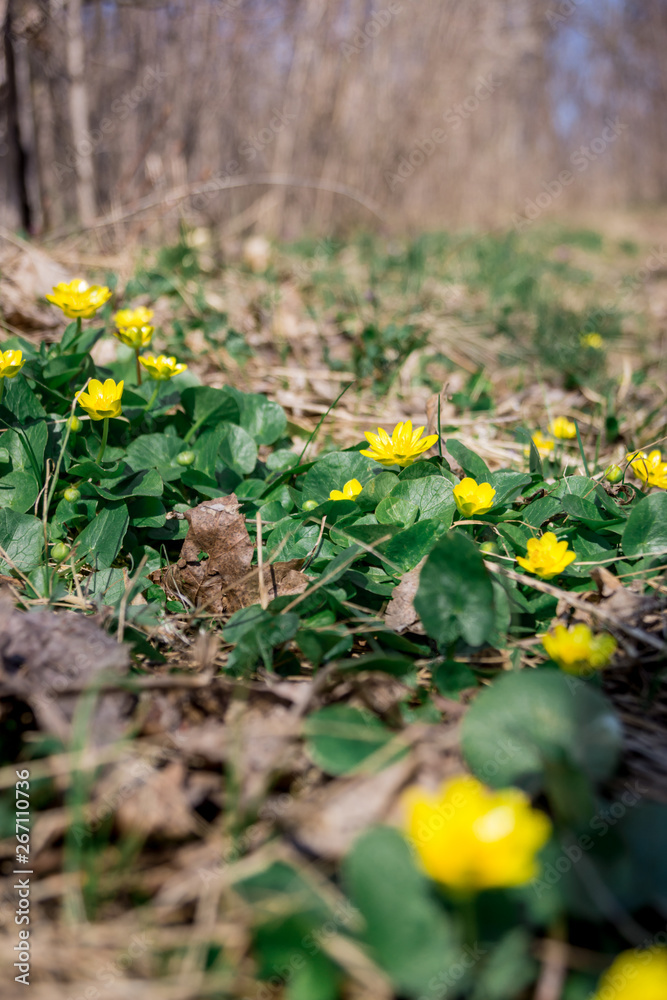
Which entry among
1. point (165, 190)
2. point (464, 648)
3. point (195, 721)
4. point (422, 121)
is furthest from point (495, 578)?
point (422, 121)

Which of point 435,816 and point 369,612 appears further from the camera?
point 369,612

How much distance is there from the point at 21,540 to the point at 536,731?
978 millimetres

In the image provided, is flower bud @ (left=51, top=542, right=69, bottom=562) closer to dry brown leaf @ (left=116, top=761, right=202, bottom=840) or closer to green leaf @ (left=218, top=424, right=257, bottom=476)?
green leaf @ (left=218, top=424, right=257, bottom=476)

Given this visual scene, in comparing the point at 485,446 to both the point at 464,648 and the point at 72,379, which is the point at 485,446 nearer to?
the point at 464,648

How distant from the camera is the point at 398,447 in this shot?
1.35 meters

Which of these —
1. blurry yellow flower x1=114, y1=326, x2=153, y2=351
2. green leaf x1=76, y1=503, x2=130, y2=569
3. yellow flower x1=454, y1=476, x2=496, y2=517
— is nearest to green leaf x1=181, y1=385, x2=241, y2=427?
blurry yellow flower x1=114, y1=326, x2=153, y2=351

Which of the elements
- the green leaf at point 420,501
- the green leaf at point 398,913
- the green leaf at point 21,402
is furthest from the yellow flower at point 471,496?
the green leaf at point 21,402

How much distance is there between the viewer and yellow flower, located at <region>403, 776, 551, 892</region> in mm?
581

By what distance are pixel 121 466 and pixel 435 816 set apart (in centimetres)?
97

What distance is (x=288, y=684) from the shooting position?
979mm

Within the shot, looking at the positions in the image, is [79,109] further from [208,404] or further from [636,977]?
[636,977]

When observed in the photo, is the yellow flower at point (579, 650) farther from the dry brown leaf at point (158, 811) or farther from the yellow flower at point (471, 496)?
the dry brown leaf at point (158, 811)

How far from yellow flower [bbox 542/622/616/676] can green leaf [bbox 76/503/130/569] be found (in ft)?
2.62

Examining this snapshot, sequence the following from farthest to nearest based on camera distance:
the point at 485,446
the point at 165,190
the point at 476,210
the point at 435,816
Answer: the point at 476,210 < the point at 165,190 < the point at 485,446 < the point at 435,816
